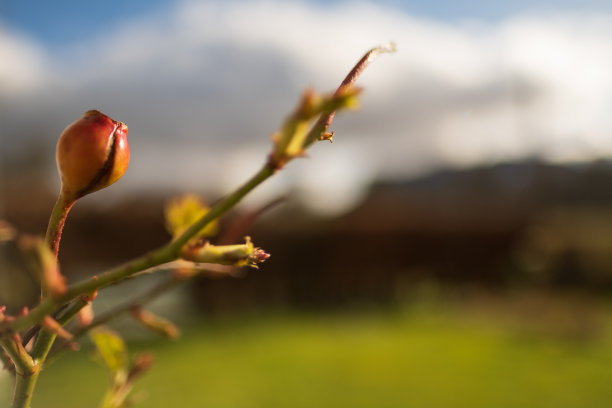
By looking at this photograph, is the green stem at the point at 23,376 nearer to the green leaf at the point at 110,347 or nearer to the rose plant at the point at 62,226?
the rose plant at the point at 62,226

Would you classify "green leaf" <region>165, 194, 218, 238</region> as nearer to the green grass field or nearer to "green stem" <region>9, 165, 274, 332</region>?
"green stem" <region>9, 165, 274, 332</region>

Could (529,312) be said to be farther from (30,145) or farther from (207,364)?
(30,145)

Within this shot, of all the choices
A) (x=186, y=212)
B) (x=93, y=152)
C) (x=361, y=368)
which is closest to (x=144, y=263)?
(x=93, y=152)

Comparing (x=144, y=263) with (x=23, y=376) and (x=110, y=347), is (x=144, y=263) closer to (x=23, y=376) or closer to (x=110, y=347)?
(x=23, y=376)

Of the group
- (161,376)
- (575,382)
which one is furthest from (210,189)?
(575,382)

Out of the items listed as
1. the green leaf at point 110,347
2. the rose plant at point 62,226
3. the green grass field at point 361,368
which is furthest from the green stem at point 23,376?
the green grass field at point 361,368
